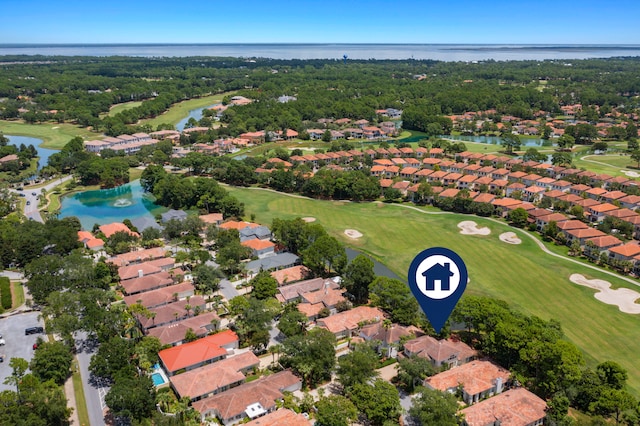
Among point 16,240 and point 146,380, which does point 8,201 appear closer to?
point 16,240

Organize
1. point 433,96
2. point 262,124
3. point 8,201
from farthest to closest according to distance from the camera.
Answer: point 433,96
point 262,124
point 8,201

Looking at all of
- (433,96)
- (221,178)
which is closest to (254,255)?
(221,178)

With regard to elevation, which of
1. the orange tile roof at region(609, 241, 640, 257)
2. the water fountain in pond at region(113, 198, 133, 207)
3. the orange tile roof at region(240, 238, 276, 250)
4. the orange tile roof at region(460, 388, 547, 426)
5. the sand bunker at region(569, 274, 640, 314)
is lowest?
the sand bunker at region(569, 274, 640, 314)

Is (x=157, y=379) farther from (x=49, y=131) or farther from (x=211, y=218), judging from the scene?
(x=49, y=131)

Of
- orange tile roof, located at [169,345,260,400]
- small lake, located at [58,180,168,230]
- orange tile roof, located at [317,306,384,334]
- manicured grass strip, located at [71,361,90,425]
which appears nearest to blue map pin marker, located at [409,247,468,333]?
orange tile roof, located at [317,306,384,334]

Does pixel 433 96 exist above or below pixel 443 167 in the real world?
above

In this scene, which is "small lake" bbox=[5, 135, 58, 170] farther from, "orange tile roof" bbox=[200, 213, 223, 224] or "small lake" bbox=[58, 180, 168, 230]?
"orange tile roof" bbox=[200, 213, 223, 224]

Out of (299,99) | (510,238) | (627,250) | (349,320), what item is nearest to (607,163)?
(627,250)
